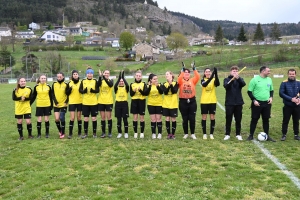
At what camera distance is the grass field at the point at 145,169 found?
5.22 meters

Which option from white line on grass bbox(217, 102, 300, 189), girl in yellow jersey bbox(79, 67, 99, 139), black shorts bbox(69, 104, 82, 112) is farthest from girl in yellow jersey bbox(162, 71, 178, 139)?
black shorts bbox(69, 104, 82, 112)

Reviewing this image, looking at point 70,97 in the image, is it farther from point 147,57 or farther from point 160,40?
point 160,40

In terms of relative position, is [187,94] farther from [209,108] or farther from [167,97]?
[209,108]

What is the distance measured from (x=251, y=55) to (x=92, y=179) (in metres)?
74.2

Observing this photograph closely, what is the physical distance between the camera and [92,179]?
5914 mm

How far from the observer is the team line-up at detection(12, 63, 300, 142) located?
8703 mm

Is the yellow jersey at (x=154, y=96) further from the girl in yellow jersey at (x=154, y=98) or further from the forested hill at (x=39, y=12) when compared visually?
the forested hill at (x=39, y=12)

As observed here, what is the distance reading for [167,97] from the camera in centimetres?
889

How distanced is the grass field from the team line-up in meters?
0.73

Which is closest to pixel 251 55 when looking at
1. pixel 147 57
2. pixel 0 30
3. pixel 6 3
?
pixel 147 57

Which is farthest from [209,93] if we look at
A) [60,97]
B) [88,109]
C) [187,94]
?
[60,97]

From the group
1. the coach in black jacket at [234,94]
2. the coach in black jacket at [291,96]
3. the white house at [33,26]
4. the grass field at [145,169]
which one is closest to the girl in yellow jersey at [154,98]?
the grass field at [145,169]

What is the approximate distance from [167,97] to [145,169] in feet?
9.98

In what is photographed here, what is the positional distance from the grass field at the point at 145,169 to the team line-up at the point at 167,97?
0.73 metres
